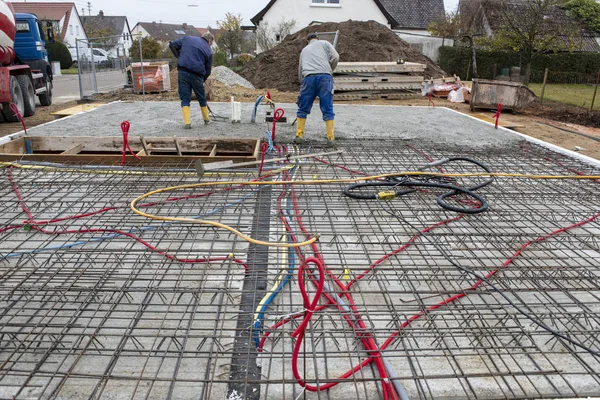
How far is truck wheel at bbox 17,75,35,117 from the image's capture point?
8.70 meters

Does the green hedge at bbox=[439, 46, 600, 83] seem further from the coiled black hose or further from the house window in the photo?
the coiled black hose

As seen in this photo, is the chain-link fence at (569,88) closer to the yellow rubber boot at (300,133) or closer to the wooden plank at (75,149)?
the yellow rubber boot at (300,133)

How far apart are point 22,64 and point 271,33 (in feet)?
44.7

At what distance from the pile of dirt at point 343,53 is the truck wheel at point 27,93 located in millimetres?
6637

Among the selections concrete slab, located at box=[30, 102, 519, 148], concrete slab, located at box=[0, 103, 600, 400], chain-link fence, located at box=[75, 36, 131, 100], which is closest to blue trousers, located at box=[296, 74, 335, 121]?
concrete slab, located at box=[30, 102, 519, 148]

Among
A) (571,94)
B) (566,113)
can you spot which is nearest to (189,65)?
(566,113)

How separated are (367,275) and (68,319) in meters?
1.62

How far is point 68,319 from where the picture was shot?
6.77 ft

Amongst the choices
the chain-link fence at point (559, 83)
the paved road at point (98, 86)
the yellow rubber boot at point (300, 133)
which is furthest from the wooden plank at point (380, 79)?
the paved road at point (98, 86)

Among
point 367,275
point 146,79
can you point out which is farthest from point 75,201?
point 146,79

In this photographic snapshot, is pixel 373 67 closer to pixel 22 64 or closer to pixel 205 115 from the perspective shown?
pixel 205 115

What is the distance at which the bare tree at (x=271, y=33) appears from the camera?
2083 centimetres

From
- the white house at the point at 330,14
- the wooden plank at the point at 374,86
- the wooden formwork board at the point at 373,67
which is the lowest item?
the wooden plank at the point at 374,86

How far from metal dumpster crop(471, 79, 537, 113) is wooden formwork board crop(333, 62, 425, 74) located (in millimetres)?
2958
